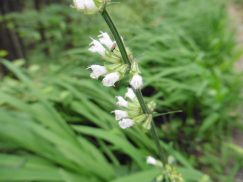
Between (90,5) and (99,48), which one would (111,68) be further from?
(90,5)

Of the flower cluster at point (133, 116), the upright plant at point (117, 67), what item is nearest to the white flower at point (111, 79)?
the upright plant at point (117, 67)

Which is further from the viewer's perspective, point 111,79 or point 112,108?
point 112,108

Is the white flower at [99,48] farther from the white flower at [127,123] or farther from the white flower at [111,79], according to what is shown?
the white flower at [127,123]

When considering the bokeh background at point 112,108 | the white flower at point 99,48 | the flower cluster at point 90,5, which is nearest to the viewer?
the flower cluster at point 90,5

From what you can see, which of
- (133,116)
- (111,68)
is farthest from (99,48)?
(133,116)

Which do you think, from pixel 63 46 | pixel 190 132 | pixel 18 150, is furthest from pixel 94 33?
pixel 18 150

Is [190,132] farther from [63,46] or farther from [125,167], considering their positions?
[63,46]

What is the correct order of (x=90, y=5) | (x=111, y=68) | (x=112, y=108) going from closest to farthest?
(x=90, y=5), (x=111, y=68), (x=112, y=108)
